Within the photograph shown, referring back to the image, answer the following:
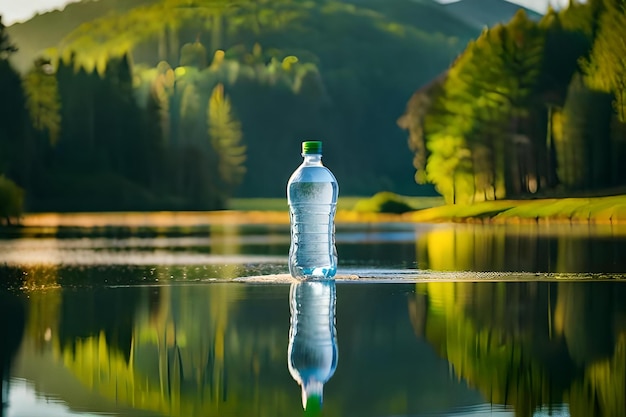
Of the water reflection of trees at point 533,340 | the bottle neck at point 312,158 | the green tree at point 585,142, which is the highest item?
the green tree at point 585,142

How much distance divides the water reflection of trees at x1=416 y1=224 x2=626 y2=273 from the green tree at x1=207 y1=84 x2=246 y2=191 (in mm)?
22943

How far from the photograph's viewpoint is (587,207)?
84.2 ft

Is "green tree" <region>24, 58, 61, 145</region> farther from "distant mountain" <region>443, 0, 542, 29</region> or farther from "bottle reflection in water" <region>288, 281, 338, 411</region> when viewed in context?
"bottle reflection in water" <region>288, 281, 338, 411</region>

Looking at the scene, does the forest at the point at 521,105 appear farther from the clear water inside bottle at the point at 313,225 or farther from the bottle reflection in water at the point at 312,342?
the bottle reflection in water at the point at 312,342

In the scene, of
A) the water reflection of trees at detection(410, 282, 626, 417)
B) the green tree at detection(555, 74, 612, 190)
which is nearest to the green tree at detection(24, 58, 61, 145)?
the green tree at detection(555, 74, 612, 190)

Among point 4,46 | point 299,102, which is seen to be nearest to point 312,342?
point 4,46

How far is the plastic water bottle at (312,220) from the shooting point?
8.95 metres

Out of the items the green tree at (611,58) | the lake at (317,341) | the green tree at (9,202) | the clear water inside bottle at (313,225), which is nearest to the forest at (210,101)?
the green tree at (9,202)

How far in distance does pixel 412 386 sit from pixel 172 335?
1.72m

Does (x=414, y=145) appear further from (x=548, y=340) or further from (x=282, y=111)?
→ (x=548, y=340)

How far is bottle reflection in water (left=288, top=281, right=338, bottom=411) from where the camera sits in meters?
3.79

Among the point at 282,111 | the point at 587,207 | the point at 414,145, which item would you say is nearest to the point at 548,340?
the point at 587,207

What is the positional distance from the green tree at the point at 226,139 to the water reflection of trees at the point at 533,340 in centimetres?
3146

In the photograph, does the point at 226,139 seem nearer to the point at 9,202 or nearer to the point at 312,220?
the point at 9,202
